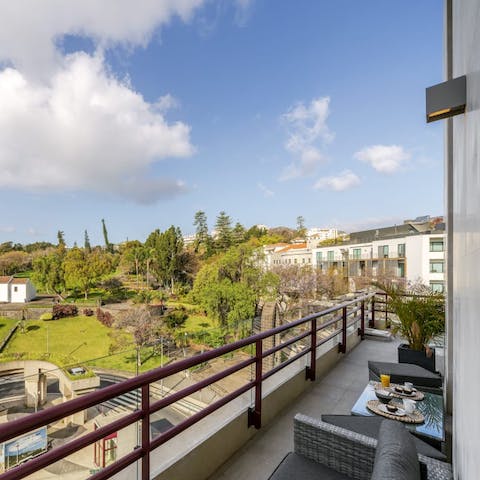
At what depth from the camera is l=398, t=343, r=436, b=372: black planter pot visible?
3.84 meters

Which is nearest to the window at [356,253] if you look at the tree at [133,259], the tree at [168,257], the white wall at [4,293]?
the tree at [168,257]

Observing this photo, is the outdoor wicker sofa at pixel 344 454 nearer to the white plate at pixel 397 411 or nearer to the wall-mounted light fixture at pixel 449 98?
the white plate at pixel 397 411

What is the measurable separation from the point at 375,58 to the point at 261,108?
17124 millimetres

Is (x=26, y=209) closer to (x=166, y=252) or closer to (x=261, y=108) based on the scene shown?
(x=166, y=252)

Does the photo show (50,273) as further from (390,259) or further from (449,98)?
(449,98)

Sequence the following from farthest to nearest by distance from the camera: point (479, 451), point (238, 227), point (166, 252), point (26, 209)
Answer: point (26, 209), point (238, 227), point (166, 252), point (479, 451)

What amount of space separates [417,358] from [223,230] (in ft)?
140

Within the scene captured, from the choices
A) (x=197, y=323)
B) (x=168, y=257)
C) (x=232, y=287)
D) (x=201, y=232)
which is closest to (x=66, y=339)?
(x=197, y=323)

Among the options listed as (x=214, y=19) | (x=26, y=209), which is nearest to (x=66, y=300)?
(x=26, y=209)

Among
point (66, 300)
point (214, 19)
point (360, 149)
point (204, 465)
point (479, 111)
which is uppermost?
point (214, 19)

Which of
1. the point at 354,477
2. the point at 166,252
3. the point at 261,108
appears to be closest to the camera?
the point at 354,477

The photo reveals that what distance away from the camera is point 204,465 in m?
1.95

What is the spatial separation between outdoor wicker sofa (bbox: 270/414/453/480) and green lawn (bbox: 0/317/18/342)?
39.7 metres

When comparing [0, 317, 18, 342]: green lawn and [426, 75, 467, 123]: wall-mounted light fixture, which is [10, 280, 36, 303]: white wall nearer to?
[0, 317, 18, 342]: green lawn
